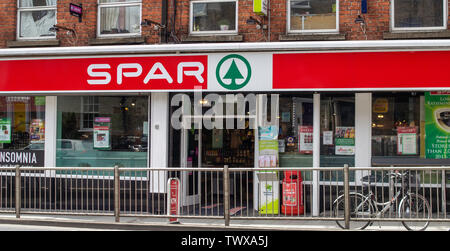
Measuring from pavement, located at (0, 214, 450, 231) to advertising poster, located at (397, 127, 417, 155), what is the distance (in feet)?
5.96

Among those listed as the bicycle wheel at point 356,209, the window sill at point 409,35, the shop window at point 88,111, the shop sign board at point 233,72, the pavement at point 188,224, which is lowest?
the pavement at point 188,224

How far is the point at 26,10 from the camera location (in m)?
13.2

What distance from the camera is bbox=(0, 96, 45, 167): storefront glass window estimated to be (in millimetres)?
12570

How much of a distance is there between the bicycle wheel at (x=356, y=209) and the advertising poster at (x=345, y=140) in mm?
1890

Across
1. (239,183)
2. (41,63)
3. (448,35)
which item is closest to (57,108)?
(41,63)

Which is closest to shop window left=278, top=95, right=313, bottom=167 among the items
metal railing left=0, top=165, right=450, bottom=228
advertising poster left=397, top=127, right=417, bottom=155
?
metal railing left=0, top=165, right=450, bottom=228

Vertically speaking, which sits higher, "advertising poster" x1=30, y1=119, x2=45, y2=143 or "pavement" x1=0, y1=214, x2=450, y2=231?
"advertising poster" x1=30, y1=119, x2=45, y2=143

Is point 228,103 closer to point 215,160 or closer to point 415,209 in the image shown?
point 215,160

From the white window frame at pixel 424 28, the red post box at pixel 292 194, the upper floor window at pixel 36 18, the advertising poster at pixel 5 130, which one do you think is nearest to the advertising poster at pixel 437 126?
the white window frame at pixel 424 28

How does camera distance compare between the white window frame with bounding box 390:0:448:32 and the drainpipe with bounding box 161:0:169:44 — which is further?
the drainpipe with bounding box 161:0:169:44

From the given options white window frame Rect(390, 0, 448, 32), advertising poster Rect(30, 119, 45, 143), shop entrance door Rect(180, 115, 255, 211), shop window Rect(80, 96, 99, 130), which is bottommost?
shop entrance door Rect(180, 115, 255, 211)

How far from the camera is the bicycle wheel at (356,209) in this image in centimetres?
922

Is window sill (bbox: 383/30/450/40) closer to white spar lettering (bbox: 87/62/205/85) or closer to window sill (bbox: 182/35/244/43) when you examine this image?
A: window sill (bbox: 182/35/244/43)

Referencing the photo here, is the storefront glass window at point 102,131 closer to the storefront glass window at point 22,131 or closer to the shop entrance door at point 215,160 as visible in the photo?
the storefront glass window at point 22,131
